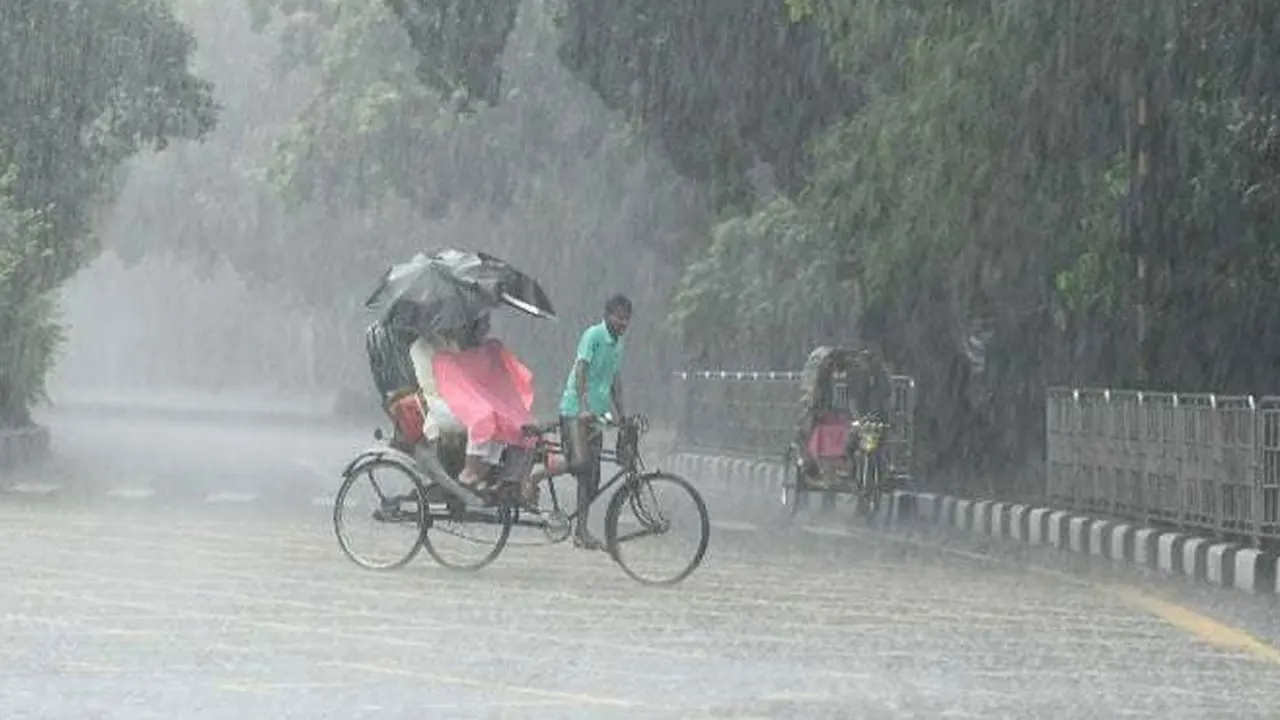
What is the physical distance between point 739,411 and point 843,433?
435 inches

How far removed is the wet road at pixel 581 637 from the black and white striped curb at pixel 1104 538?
77 cm

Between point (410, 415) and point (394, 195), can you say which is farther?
point (394, 195)

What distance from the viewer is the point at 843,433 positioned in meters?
29.2

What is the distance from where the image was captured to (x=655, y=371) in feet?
203

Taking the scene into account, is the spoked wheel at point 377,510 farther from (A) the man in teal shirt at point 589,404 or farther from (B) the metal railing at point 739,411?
(B) the metal railing at point 739,411

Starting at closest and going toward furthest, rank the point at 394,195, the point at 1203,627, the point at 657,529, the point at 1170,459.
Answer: the point at 1203,627 < the point at 657,529 < the point at 1170,459 < the point at 394,195

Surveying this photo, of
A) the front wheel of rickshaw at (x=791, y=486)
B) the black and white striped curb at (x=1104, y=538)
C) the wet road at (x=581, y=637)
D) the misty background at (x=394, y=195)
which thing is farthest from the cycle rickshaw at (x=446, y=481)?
the misty background at (x=394, y=195)

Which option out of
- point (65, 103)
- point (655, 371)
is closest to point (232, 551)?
point (65, 103)

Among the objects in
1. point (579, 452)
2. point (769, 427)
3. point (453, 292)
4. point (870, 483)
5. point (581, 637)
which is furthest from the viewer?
point (769, 427)

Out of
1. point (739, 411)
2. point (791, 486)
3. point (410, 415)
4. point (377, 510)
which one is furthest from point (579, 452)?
point (739, 411)

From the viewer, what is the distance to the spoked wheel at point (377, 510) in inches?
746

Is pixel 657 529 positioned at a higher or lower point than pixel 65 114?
lower

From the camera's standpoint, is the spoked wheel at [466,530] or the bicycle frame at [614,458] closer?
the bicycle frame at [614,458]

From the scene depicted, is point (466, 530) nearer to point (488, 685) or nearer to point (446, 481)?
point (446, 481)
